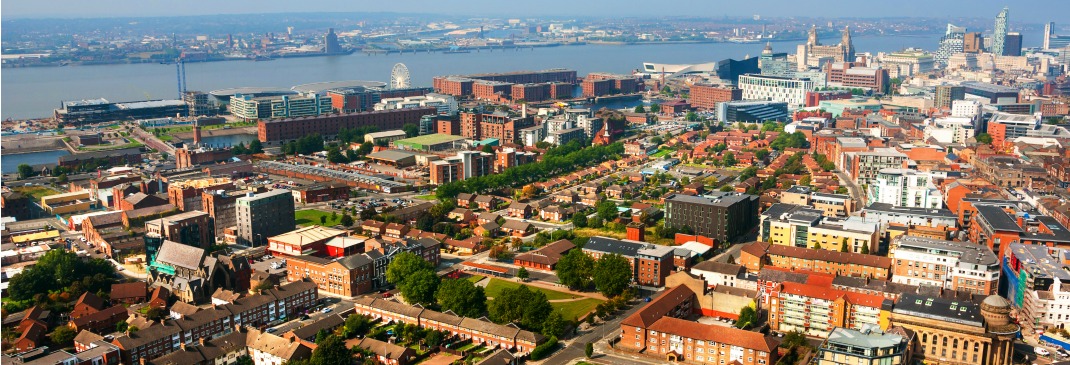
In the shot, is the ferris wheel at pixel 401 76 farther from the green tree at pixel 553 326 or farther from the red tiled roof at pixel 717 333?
the red tiled roof at pixel 717 333

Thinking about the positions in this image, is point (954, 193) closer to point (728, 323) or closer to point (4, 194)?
point (728, 323)

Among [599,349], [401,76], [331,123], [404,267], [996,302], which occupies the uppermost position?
[401,76]

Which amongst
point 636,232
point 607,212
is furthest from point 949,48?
point 636,232

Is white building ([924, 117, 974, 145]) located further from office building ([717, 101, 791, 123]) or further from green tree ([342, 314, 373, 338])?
green tree ([342, 314, 373, 338])

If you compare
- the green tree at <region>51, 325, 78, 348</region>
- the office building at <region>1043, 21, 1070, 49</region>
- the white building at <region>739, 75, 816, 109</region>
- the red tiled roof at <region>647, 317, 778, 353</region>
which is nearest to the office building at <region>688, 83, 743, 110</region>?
the white building at <region>739, 75, 816, 109</region>

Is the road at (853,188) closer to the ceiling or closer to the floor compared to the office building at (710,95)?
closer to the floor

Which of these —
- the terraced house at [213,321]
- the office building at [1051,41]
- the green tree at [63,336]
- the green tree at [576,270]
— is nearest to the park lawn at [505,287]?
the green tree at [576,270]

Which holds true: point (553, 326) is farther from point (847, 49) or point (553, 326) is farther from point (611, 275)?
point (847, 49)
